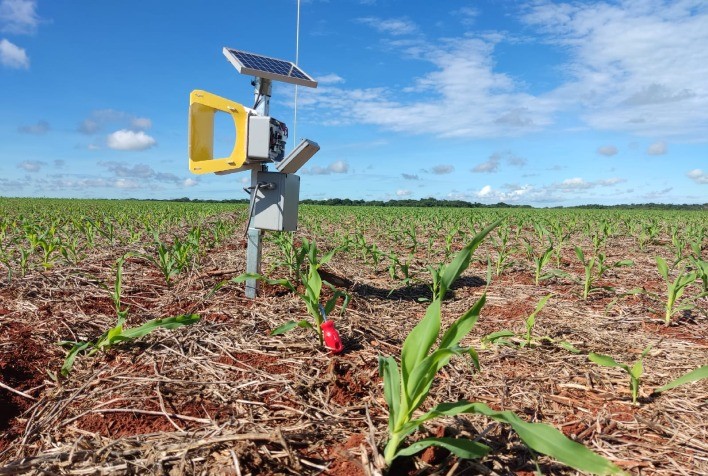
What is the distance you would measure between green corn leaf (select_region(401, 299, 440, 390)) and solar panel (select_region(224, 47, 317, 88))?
9.09ft

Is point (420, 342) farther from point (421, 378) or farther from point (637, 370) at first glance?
point (637, 370)

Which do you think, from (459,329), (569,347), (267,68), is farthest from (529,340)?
(267,68)

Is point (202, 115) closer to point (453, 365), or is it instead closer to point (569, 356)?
point (453, 365)

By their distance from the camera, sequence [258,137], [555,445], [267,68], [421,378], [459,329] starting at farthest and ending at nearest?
[267,68] < [258,137] < [459,329] < [421,378] < [555,445]

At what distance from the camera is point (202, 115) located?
372cm

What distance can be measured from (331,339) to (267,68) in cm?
246

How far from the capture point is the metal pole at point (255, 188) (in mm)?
3695

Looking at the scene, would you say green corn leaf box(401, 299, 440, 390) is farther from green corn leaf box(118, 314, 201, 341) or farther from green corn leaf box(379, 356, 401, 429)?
green corn leaf box(118, 314, 201, 341)

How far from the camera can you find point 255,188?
3.70 metres

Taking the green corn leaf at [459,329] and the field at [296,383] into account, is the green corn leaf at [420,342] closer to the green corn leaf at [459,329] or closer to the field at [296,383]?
the green corn leaf at [459,329]

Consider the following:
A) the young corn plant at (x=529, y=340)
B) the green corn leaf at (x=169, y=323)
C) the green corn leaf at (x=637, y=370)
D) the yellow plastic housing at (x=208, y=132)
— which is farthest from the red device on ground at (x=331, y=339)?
the yellow plastic housing at (x=208, y=132)

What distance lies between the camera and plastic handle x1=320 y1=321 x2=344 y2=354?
2.55 m

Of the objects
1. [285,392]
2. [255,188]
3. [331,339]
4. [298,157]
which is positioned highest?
[298,157]

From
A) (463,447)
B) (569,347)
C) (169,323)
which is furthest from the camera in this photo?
(569,347)
